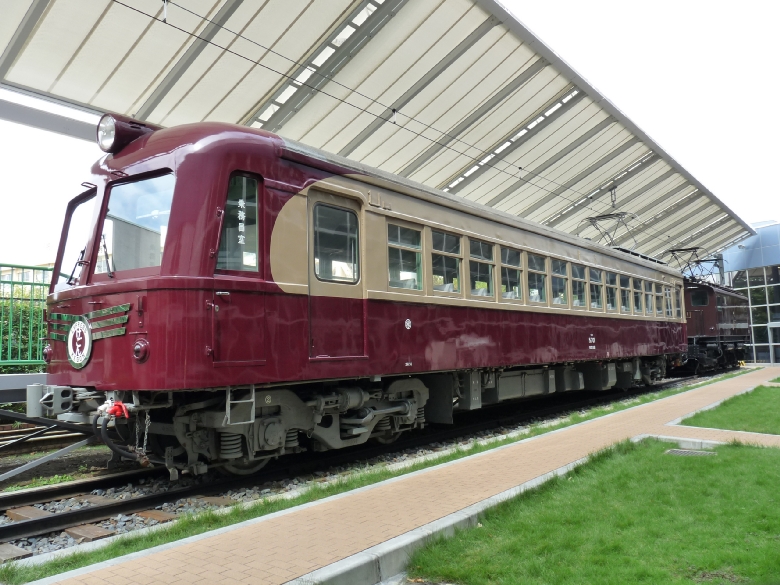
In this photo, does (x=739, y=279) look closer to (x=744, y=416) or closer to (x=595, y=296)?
(x=595, y=296)

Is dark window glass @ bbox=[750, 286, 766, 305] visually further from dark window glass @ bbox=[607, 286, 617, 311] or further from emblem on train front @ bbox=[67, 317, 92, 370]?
emblem on train front @ bbox=[67, 317, 92, 370]

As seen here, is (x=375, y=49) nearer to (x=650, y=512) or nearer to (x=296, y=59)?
(x=296, y=59)

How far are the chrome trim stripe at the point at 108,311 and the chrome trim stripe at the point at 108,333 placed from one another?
0.53 ft

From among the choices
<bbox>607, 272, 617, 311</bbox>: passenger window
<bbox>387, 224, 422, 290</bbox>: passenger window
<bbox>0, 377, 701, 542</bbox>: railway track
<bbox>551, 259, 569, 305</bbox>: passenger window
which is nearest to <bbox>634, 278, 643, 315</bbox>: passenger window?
<bbox>607, 272, 617, 311</bbox>: passenger window

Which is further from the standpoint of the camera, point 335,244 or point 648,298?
point 648,298

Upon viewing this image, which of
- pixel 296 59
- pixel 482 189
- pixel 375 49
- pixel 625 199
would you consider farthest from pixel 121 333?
pixel 625 199

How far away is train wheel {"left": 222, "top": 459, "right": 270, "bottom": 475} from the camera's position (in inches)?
264

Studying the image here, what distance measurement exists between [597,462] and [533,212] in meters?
20.1

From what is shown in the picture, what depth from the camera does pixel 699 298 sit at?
25922mm

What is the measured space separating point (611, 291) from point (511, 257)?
5256 millimetres

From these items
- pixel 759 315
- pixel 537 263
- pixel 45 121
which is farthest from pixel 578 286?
pixel 759 315

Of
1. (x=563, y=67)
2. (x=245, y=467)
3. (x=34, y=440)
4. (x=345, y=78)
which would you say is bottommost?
(x=245, y=467)

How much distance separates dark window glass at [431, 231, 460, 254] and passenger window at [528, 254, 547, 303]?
8.10ft

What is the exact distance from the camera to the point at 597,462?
6719 mm
